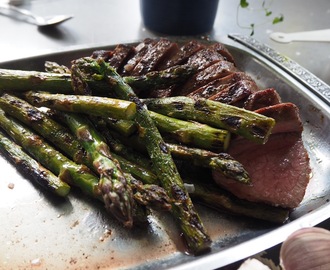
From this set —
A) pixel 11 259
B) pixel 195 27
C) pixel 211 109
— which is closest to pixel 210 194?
pixel 211 109

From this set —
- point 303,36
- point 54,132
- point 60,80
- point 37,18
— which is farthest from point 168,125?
point 37,18

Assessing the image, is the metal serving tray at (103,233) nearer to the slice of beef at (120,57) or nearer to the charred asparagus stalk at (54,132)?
the charred asparagus stalk at (54,132)

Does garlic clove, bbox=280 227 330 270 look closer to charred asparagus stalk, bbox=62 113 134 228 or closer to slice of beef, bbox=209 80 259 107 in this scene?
charred asparagus stalk, bbox=62 113 134 228

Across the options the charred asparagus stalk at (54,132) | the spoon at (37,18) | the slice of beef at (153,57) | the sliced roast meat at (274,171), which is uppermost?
the slice of beef at (153,57)

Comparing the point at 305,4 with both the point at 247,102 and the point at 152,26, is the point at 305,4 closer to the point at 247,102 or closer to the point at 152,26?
the point at 152,26

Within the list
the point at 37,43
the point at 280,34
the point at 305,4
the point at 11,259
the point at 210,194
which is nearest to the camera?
the point at 11,259

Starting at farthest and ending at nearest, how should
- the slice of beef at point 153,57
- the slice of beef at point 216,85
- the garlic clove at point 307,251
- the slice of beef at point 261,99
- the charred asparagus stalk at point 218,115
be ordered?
the slice of beef at point 153,57 < the slice of beef at point 216,85 < the slice of beef at point 261,99 < the charred asparagus stalk at point 218,115 < the garlic clove at point 307,251

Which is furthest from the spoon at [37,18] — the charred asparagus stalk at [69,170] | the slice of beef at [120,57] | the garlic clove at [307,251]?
the garlic clove at [307,251]
